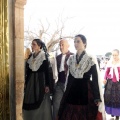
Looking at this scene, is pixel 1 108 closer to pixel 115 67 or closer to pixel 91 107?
pixel 91 107

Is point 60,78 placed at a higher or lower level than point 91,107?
higher

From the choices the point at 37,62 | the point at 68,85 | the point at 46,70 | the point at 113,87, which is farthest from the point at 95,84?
the point at 113,87

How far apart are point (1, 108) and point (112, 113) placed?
2.70 metres

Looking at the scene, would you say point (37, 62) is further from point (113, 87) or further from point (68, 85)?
point (113, 87)

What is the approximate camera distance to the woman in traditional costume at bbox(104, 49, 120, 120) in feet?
14.0

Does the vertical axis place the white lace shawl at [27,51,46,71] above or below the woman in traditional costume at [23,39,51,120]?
above

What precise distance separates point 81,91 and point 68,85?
0.55 ft

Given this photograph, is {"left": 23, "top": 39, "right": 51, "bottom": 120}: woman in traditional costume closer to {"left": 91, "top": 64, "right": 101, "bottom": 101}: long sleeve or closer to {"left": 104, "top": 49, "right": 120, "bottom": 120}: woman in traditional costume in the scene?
{"left": 91, "top": 64, "right": 101, "bottom": 101}: long sleeve

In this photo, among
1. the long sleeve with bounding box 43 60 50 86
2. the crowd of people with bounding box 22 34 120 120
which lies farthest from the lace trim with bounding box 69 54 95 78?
the long sleeve with bounding box 43 60 50 86

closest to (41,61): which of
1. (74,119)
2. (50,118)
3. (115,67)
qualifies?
(50,118)

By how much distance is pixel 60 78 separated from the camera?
3.46 metres

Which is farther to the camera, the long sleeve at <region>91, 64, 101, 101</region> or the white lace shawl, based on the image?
the white lace shawl

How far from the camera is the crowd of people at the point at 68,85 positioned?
9.34ft

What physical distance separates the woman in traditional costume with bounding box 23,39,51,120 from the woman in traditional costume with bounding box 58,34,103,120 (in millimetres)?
571
